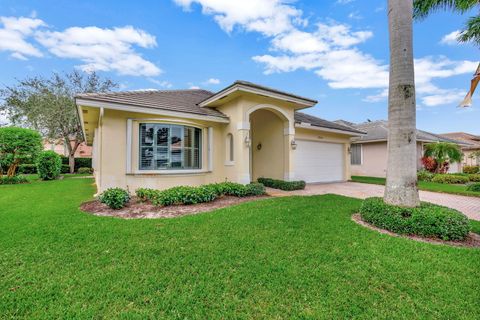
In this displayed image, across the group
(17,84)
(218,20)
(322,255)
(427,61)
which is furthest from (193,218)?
(17,84)

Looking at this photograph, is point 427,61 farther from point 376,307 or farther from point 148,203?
point 148,203

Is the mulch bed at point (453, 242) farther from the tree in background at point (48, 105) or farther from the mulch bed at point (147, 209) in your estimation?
the tree in background at point (48, 105)

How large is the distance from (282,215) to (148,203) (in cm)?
446

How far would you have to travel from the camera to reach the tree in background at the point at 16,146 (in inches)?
513

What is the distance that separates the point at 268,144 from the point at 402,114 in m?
7.46

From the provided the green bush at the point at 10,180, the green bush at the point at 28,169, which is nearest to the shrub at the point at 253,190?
the green bush at the point at 10,180

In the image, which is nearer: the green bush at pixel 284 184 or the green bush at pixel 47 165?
the green bush at pixel 284 184

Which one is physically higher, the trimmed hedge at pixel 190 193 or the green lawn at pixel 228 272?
the trimmed hedge at pixel 190 193

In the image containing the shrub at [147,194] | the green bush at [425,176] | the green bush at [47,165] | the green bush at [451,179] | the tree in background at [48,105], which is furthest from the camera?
the tree in background at [48,105]

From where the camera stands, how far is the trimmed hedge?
6939mm

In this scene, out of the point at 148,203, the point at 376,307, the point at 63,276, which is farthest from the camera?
the point at 148,203

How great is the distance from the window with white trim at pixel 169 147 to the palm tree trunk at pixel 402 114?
7.47 meters

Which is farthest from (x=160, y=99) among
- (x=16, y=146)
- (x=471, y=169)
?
(x=471, y=169)

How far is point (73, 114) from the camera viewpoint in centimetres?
2353
